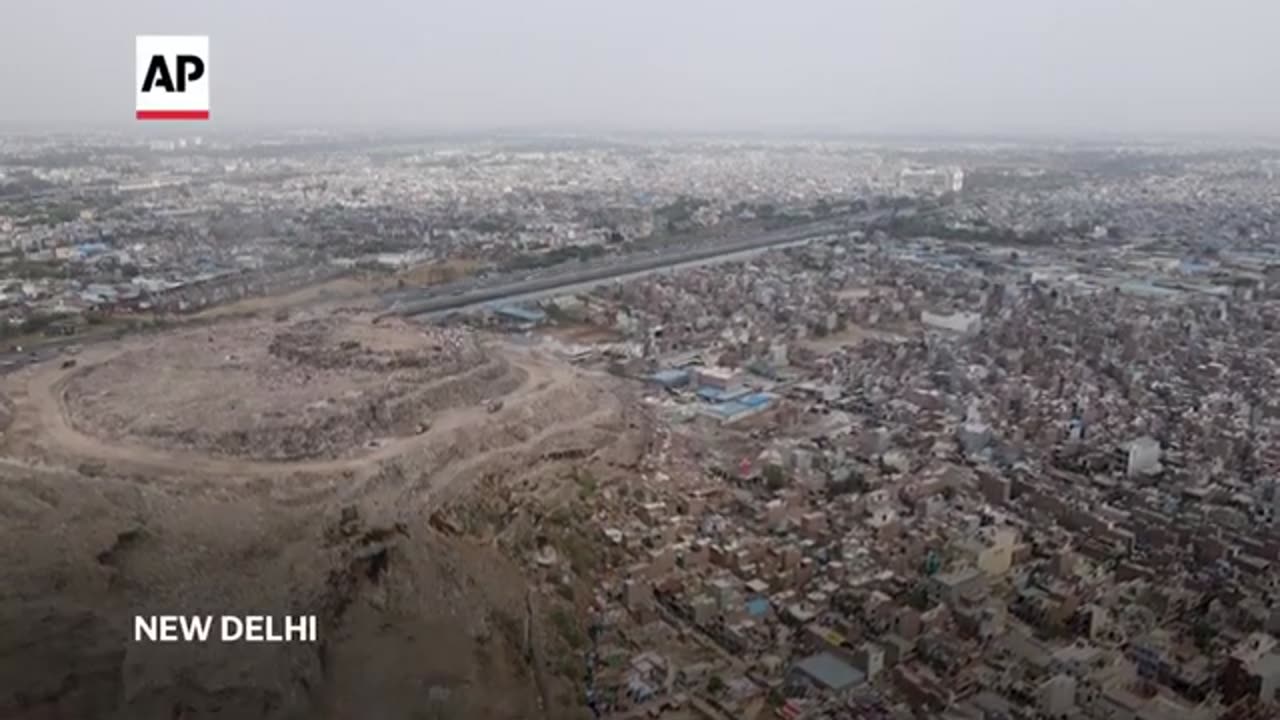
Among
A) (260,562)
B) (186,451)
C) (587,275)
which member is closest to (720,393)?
(186,451)

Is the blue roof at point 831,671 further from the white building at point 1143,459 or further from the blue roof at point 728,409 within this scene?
the blue roof at point 728,409

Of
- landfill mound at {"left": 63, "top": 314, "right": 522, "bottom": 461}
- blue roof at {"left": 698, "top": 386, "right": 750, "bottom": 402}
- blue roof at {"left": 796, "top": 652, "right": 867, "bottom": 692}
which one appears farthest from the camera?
blue roof at {"left": 698, "top": 386, "right": 750, "bottom": 402}

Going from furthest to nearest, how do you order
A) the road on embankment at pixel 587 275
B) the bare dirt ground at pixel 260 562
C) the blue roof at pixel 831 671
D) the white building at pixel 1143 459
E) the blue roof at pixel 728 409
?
the road on embankment at pixel 587 275, the blue roof at pixel 728 409, the white building at pixel 1143 459, the blue roof at pixel 831 671, the bare dirt ground at pixel 260 562

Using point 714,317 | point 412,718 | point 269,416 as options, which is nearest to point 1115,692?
point 412,718

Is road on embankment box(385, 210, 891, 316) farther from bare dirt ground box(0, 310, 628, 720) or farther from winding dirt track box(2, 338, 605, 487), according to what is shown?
bare dirt ground box(0, 310, 628, 720)

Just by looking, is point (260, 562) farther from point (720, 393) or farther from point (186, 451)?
point (720, 393)

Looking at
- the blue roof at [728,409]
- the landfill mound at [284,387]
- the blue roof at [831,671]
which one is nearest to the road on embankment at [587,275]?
the landfill mound at [284,387]

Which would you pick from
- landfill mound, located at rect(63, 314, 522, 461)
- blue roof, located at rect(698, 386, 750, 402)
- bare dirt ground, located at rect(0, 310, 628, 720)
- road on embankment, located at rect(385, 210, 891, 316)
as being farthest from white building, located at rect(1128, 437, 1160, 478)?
road on embankment, located at rect(385, 210, 891, 316)
